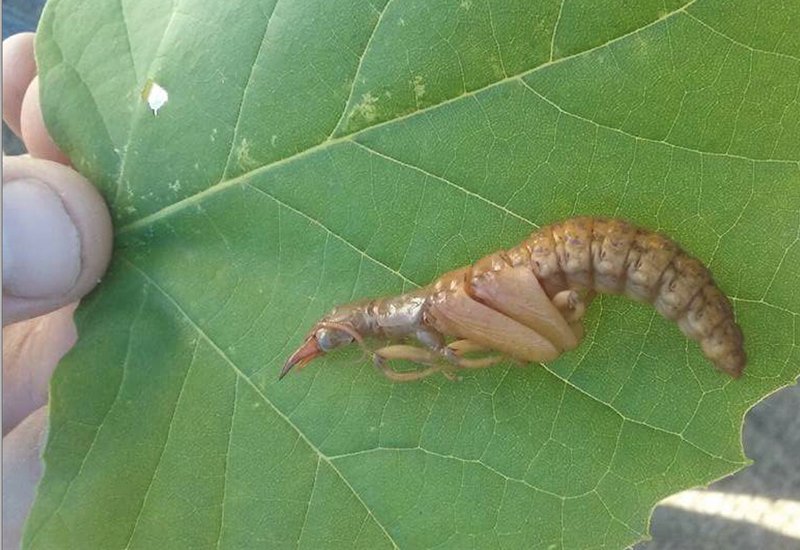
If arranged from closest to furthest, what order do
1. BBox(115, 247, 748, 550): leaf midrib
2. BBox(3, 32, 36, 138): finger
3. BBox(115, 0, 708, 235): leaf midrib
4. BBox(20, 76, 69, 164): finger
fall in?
BBox(115, 0, 708, 235): leaf midrib → BBox(115, 247, 748, 550): leaf midrib → BBox(20, 76, 69, 164): finger → BBox(3, 32, 36, 138): finger

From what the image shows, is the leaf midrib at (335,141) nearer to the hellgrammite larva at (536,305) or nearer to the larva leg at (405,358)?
the hellgrammite larva at (536,305)

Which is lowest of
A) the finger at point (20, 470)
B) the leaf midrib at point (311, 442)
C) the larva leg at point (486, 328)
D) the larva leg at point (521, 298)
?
the finger at point (20, 470)

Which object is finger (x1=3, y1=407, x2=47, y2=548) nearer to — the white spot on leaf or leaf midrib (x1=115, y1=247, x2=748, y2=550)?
leaf midrib (x1=115, y1=247, x2=748, y2=550)

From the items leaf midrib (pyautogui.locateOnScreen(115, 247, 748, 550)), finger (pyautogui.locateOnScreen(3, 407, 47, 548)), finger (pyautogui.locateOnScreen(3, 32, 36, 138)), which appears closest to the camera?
leaf midrib (pyautogui.locateOnScreen(115, 247, 748, 550))

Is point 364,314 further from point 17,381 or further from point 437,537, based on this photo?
point 17,381

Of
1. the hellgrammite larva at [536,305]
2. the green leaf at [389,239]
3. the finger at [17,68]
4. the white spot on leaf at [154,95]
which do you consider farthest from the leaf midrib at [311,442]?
the finger at [17,68]

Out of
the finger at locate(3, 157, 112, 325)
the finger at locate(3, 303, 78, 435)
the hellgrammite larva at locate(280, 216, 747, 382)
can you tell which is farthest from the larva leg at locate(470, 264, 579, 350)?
the finger at locate(3, 303, 78, 435)

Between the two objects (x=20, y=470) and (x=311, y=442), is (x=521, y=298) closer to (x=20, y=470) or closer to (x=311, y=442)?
(x=311, y=442)

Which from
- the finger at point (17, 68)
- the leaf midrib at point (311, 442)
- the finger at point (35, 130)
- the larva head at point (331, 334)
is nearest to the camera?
the leaf midrib at point (311, 442)
